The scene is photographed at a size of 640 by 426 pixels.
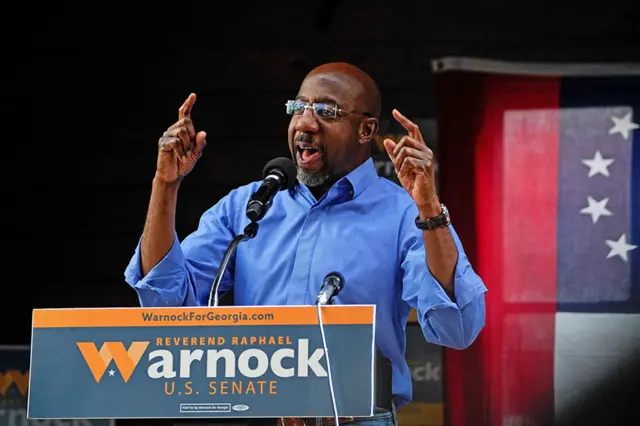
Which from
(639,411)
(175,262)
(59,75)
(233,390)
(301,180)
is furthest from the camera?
(59,75)

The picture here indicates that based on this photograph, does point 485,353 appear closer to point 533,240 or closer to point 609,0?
point 533,240

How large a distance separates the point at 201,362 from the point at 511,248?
231 centimetres

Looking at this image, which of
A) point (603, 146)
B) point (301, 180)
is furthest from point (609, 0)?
point (301, 180)

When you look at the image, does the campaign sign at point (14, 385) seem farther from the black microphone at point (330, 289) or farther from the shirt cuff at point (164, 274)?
the black microphone at point (330, 289)

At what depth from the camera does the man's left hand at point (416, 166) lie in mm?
2148

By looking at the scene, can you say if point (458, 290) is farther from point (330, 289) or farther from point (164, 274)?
point (164, 274)

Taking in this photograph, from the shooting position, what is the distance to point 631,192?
3922 millimetres

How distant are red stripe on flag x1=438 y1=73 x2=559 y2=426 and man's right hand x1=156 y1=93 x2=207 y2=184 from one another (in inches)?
75.4

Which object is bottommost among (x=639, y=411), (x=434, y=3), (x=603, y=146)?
(x=639, y=411)

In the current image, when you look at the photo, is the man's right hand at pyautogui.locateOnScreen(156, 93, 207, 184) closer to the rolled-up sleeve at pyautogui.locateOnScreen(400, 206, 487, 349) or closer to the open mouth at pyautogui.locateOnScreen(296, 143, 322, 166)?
the open mouth at pyautogui.locateOnScreen(296, 143, 322, 166)

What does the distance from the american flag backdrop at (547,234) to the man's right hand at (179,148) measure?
1.90m

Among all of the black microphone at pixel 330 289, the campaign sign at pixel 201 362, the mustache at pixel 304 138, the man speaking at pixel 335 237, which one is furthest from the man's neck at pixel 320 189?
the campaign sign at pixel 201 362

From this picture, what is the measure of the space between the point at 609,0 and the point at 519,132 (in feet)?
2.07

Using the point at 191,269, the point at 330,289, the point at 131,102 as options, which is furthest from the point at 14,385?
the point at 330,289
